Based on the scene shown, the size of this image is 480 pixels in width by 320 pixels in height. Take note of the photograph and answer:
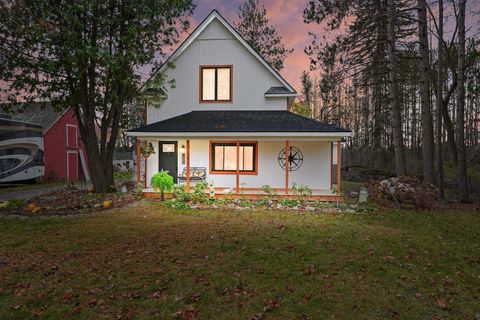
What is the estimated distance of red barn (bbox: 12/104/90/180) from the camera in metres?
20.5

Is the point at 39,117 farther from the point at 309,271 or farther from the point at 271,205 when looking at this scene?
the point at 309,271

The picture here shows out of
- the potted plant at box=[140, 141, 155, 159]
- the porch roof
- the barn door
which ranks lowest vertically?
the barn door

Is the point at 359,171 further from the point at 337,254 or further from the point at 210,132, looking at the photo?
the point at 337,254

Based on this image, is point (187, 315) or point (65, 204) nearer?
point (187, 315)

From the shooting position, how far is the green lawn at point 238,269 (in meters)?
3.64

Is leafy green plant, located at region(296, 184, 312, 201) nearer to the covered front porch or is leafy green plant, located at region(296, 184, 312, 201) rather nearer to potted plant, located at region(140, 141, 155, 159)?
the covered front porch

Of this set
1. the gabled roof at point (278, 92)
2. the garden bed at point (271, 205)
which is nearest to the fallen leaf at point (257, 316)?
the garden bed at point (271, 205)

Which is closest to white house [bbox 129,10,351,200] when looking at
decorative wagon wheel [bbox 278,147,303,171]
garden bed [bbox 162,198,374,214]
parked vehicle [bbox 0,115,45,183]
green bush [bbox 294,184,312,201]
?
decorative wagon wheel [bbox 278,147,303,171]

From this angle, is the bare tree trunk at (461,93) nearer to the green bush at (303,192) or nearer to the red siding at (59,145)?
the green bush at (303,192)

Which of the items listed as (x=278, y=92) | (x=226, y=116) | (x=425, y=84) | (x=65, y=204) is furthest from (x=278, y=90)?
(x=65, y=204)

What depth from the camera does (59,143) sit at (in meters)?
21.6

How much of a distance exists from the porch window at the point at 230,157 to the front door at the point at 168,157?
1.94 metres

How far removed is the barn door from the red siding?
0.18 m

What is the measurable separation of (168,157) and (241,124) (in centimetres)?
428
